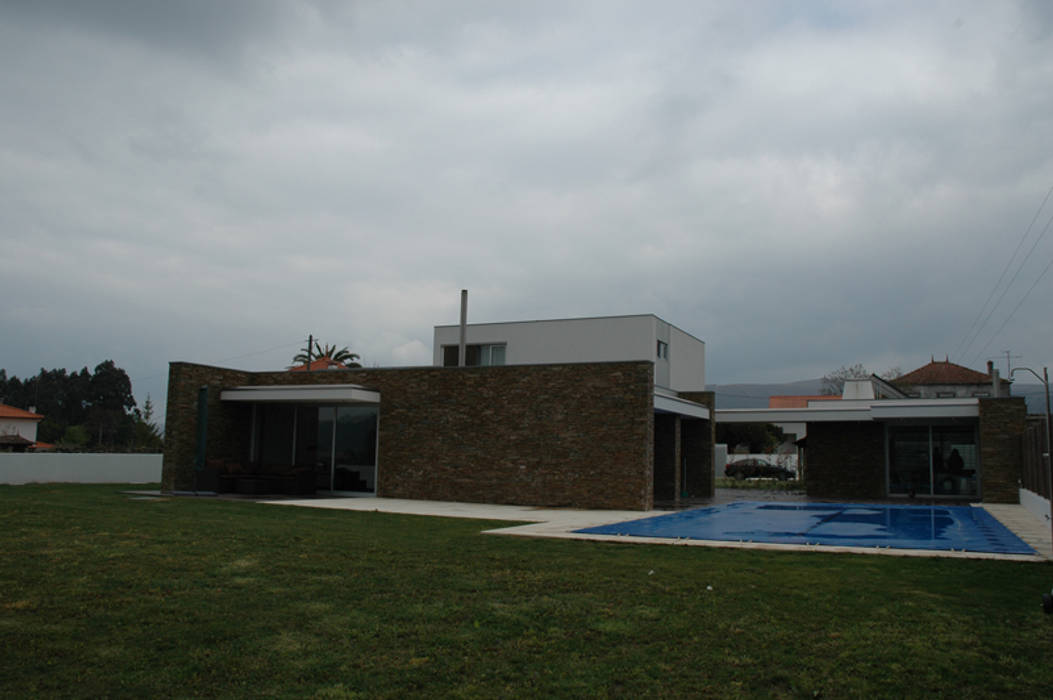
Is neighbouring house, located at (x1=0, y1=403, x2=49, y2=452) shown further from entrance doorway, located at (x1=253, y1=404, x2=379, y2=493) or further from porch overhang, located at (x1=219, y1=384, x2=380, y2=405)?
porch overhang, located at (x1=219, y1=384, x2=380, y2=405)

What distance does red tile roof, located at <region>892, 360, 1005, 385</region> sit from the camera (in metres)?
53.6

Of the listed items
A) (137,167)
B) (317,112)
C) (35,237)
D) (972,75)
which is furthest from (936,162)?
(35,237)

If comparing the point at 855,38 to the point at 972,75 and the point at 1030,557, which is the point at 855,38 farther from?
the point at 1030,557

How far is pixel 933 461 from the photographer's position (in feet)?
79.3

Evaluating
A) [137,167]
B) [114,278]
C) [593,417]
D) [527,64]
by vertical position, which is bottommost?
[593,417]

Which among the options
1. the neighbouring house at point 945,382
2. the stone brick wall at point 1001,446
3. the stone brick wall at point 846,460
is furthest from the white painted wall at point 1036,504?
the neighbouring house at point 945,382

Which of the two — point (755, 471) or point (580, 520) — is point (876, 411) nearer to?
point (580, 520)

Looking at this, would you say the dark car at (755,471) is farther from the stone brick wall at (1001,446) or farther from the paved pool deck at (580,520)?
the paved pool deck at (580,520)

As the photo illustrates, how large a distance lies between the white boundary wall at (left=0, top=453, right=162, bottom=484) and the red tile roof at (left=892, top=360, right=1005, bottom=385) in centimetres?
4627

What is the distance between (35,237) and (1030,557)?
22005mm

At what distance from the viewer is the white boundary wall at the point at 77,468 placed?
25.9 m

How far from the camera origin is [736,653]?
17.0 ft

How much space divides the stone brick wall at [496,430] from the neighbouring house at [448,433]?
0.03 meters

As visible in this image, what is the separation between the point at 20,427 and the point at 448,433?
57990 millimetres
